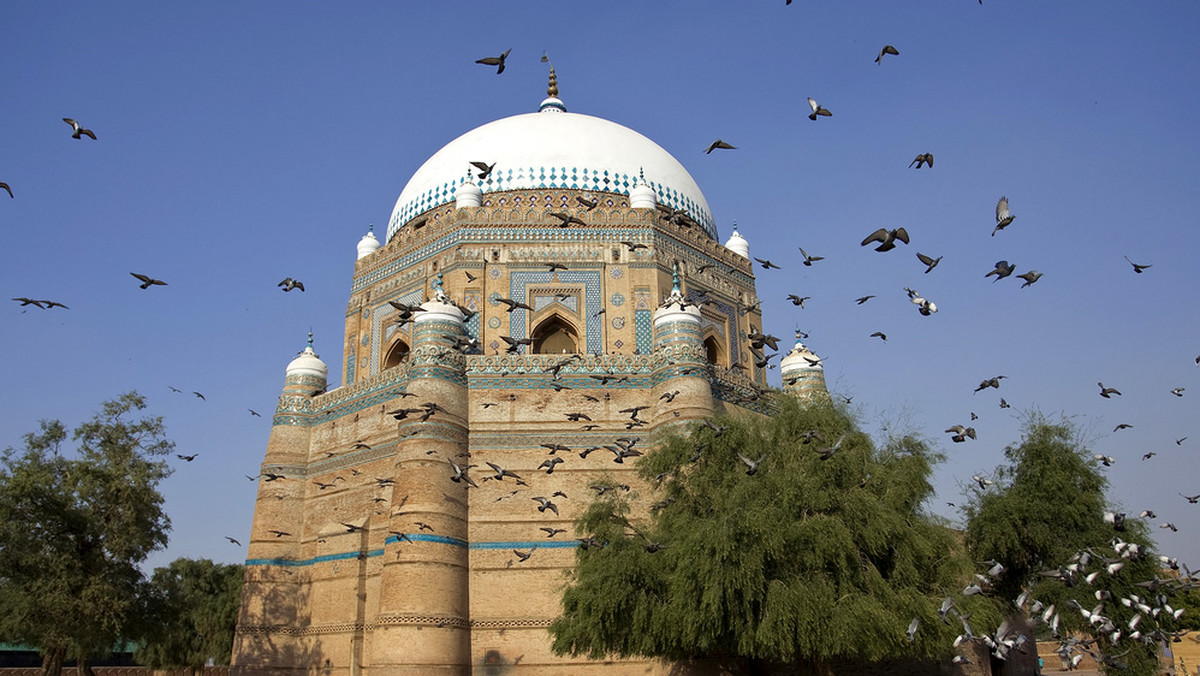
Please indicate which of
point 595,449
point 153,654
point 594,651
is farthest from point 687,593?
point 153,654

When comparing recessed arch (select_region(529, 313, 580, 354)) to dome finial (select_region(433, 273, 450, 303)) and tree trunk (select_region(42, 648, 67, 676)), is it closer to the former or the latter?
dome finial (select_region(433, 273, 450, 303))

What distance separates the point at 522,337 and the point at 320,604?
251 inches

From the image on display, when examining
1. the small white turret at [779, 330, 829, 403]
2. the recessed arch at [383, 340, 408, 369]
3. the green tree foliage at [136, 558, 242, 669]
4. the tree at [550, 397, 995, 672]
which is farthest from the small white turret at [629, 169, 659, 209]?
the green tree foliage at [136, 558, 242, 669]

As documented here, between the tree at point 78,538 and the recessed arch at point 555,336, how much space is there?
749 cm

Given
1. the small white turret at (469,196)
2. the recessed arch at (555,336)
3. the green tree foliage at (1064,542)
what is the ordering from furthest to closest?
the small white turret at (469,196) → the recessed arch at (555,336) → the green tree foliage at (1064,542)

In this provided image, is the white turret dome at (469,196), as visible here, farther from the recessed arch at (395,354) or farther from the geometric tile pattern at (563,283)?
the recessed arch at (395,354)

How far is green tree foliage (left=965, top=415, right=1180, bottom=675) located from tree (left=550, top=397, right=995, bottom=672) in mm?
3622

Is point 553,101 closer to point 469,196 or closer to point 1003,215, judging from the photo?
point 469,196

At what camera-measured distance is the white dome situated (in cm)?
2195

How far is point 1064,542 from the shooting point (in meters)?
16.9

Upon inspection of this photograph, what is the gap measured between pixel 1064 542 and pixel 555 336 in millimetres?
10311

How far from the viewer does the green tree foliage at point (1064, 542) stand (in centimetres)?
1598

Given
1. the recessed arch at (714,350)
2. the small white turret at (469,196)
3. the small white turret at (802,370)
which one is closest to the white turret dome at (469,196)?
the small white turret at (469,196)

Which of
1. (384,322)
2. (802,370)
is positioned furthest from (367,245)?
(802,370)
